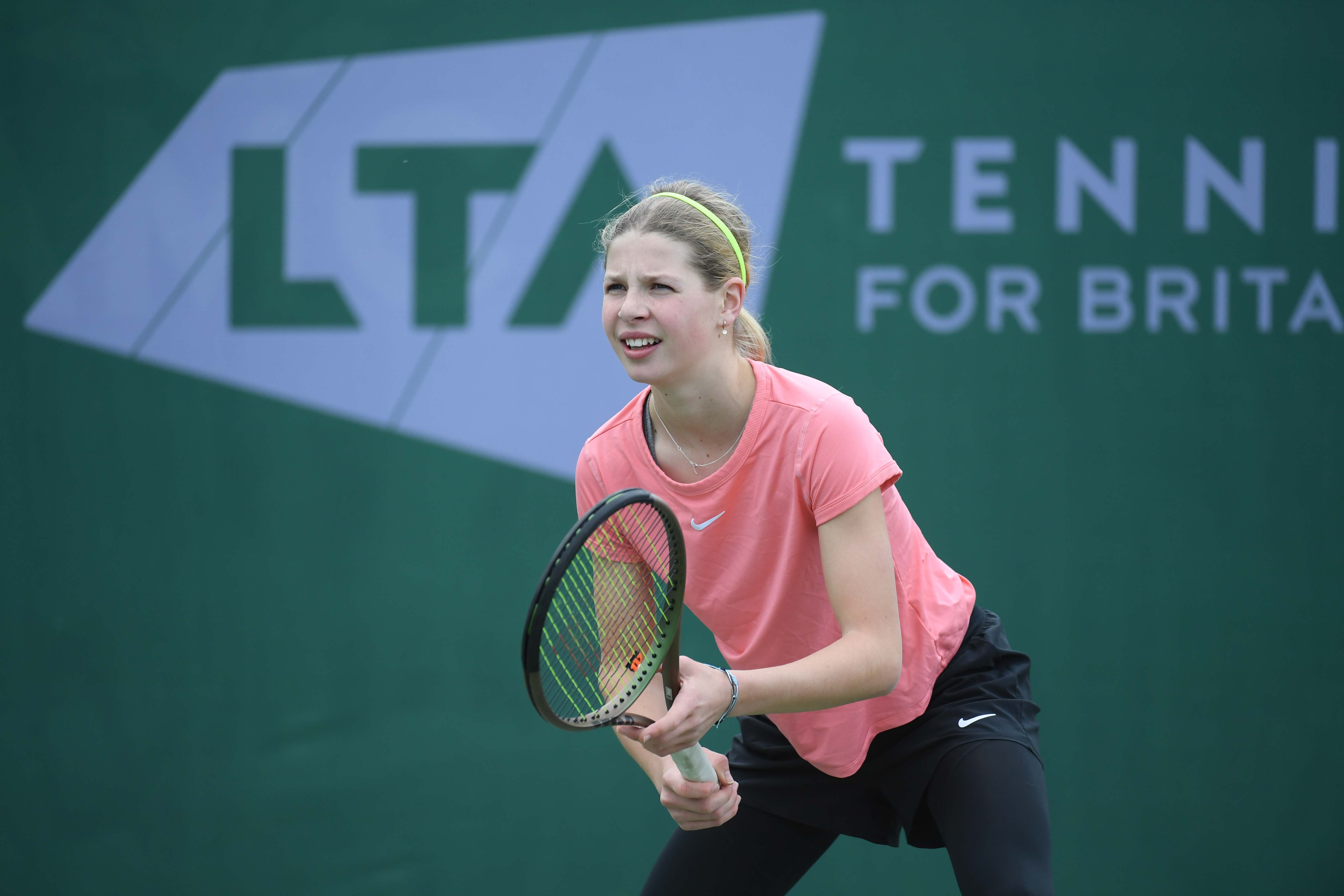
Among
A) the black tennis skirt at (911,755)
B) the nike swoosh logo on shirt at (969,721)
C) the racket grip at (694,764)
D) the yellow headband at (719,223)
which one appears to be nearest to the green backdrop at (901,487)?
the black tennis skirt at (911,755)

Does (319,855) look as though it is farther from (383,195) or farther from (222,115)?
(222,115)

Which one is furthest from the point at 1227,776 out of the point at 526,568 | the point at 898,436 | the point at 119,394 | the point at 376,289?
the point at 119,394

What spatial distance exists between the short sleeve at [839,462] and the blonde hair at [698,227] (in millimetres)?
241

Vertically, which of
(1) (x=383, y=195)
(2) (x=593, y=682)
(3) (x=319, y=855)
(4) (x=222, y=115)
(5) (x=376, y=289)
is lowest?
(3) (x=319, y=855)

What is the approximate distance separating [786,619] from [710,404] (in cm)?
38

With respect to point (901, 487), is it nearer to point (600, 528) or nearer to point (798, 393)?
point (798, 393)

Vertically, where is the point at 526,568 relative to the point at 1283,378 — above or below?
below

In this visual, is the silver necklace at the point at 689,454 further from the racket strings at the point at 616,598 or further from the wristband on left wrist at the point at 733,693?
the wristband on left wrist at the point at 733,693

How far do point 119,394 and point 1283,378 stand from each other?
135 inches

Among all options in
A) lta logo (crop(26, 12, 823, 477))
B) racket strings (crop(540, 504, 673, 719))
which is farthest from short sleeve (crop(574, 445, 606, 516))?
lta logo (crop(26, 12, 823, 477))

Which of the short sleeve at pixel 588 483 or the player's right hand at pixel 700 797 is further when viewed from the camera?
the short sleeve at pixel 588 483

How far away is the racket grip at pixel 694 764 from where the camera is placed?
1509mm

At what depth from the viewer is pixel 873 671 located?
1.53m

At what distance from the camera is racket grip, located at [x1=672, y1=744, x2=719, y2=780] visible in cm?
151
